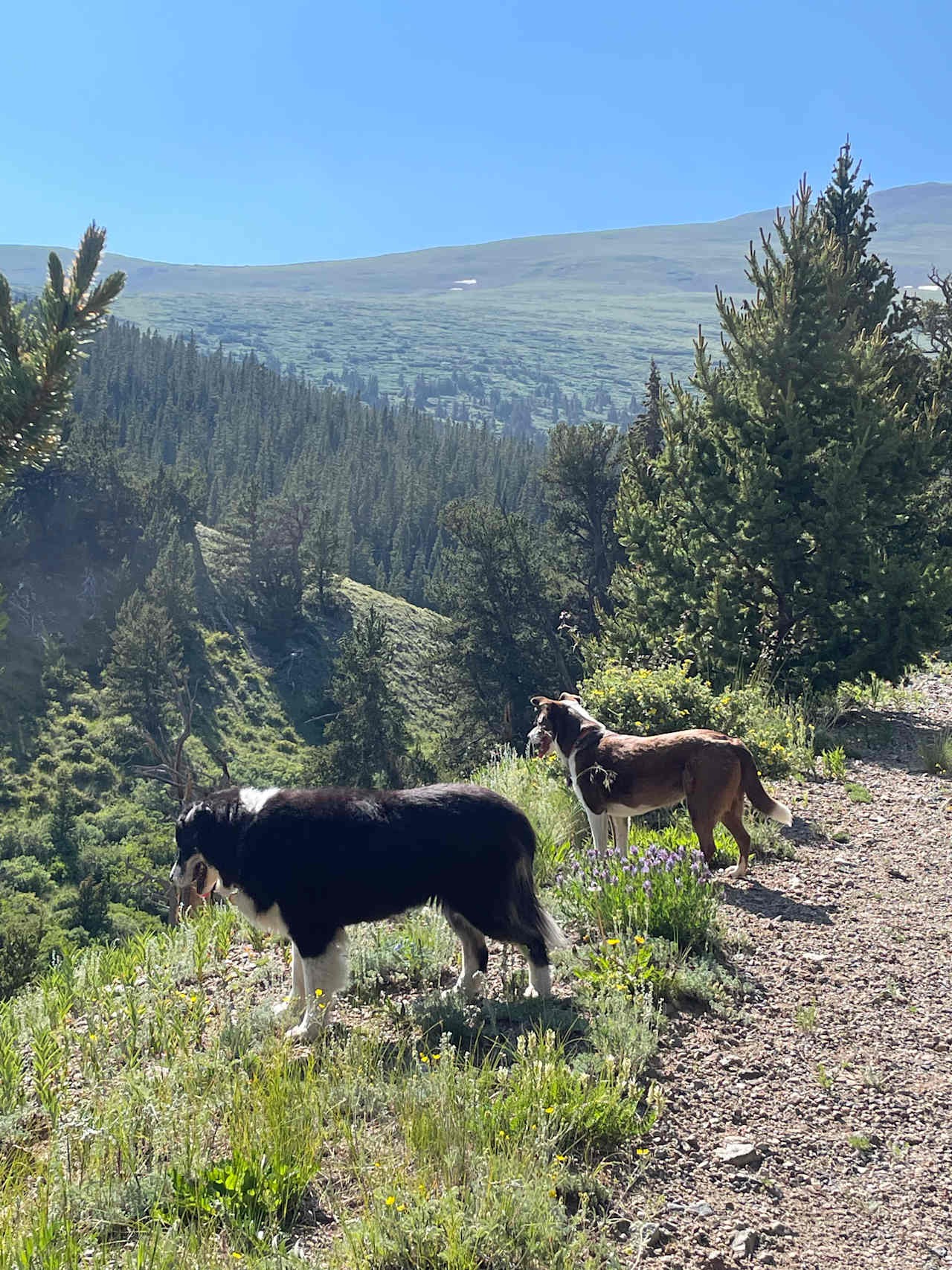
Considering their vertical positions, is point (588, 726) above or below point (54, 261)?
below

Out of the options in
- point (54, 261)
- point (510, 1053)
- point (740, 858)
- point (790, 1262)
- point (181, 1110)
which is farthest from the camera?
point (740, 858)

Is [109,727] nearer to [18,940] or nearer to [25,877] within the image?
[25,877]

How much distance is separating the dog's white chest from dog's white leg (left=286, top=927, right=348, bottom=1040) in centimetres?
23

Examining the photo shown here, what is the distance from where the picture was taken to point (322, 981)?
5035 millimetres

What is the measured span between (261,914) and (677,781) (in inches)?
127

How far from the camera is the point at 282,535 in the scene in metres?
74.3

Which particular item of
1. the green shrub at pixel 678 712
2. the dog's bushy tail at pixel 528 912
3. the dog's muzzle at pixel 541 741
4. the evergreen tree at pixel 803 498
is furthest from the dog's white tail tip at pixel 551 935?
the evergreen tree at pixel 803 498

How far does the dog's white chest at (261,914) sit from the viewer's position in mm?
5156

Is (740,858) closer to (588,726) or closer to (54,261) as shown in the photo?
(588,726)

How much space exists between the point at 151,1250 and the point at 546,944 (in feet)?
8.47

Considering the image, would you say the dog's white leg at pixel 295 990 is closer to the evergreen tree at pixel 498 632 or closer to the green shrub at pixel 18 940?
the green shrub at pixel 18 940

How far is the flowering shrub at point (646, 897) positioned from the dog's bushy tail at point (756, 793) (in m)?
0.94

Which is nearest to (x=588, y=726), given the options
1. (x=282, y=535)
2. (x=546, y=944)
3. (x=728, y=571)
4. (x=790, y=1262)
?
(x=546, y=944)

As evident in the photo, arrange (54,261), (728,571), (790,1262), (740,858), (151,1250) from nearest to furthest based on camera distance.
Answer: (151,1250)
(790,1262)
(54,261)
(740,858)
(728,571)
